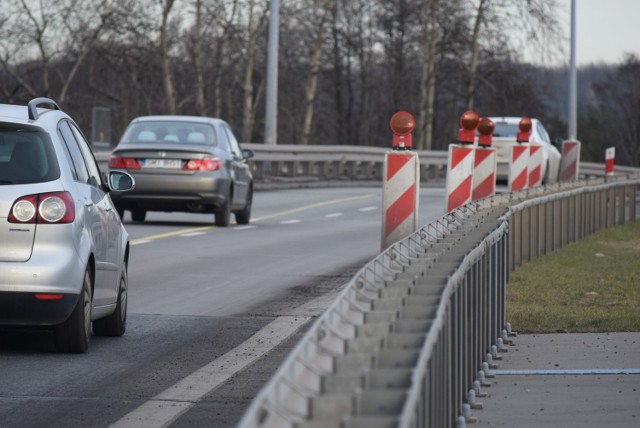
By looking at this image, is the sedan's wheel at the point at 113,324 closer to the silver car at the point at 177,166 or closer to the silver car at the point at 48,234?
the silver car at the point at 48,234

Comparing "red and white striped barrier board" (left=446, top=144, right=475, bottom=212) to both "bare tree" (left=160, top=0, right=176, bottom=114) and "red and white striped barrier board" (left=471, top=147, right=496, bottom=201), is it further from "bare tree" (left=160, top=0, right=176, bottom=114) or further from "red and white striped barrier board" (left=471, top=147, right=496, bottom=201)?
"bare tree" (left=160, top=0, right=176, bottom=114)

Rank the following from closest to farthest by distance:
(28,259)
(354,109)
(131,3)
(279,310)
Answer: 1. (28,259)
2. (279,310)
3. (131,3)
4. (354,109)

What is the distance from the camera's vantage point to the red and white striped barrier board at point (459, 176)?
15.1m

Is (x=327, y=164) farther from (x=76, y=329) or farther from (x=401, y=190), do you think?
(x=76, y=329)

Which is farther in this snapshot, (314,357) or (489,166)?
(489,166)

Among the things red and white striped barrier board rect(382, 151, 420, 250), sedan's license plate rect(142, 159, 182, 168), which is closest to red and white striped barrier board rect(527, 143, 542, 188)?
sedan's license plate rect(142, 159, 182, 168)

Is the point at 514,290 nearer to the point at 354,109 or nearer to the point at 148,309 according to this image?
the point at 148,309

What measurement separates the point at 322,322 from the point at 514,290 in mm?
9284

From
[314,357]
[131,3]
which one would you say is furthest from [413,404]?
[131,3]

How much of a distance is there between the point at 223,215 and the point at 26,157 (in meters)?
13.6

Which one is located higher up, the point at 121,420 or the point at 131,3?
the point at 131,3

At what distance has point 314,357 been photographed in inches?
153

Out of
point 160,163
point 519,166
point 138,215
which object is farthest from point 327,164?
Result: point 519,166

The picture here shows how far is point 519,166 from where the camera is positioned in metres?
22.0
